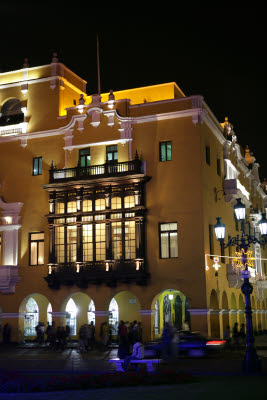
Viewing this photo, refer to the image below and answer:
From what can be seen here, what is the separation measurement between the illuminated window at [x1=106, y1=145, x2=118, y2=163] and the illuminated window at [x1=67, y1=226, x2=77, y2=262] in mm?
5231

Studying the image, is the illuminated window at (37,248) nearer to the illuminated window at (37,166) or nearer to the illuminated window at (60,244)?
the illuminated window at (60,244)

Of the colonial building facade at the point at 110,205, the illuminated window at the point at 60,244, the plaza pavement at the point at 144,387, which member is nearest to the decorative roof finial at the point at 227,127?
the colonial building facade at the point at 110,205

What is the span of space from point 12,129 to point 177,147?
12900 millimetres

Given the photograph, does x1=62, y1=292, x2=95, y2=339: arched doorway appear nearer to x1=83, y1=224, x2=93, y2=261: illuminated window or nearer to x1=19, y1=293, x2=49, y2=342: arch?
x1=19, y1=293, x2=49, y2=342: arch

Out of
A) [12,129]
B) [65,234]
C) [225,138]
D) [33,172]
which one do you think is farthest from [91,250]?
[225,138]

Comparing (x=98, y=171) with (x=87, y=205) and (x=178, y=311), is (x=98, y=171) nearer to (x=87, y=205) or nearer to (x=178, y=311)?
(x=87, y=205)

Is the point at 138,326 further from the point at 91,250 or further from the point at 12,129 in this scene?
the point at 12,129

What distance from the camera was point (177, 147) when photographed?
3628 centimetres

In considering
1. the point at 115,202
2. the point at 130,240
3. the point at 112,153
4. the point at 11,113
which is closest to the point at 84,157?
the point at 112,153

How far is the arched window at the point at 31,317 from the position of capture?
41.9 metres

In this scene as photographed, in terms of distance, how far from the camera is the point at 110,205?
3675 centimetres

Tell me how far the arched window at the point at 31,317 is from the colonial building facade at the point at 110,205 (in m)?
0.08

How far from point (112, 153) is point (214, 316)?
12.5m

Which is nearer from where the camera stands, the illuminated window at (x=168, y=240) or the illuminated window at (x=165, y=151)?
the illuminated window at (x=168, y=240)
